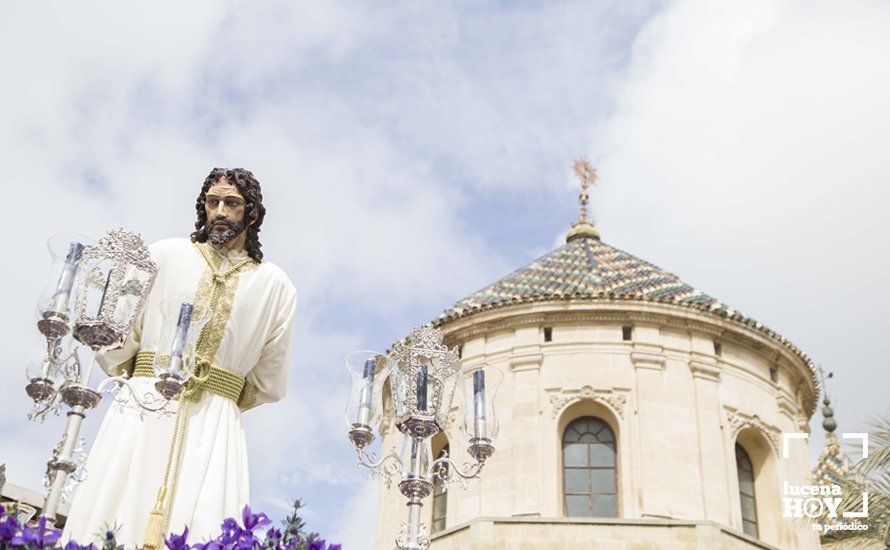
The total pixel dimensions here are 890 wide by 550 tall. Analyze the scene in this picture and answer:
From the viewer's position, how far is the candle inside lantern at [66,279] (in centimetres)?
521

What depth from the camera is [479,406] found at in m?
8.08

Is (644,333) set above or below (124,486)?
above

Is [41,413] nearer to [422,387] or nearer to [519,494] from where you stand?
[422,387]

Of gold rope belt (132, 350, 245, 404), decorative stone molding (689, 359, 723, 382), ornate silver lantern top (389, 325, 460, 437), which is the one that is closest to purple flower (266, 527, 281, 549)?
gold rope belt (132, 350, 245, 404)

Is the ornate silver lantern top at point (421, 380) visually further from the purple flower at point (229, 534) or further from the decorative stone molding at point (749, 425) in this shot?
the decorative stone molding at point (749, 425)

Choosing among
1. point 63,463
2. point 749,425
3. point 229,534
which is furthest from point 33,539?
point 749,425

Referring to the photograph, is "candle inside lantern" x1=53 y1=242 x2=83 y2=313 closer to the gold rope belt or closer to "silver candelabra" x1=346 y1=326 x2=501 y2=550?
the gold rope belt

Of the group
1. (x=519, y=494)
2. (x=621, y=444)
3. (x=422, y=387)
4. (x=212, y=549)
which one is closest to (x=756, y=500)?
(x=621, y=444)

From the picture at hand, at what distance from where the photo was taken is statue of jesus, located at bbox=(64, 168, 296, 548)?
16.3 feet

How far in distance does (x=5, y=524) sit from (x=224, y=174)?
114 inches

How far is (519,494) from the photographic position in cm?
1873

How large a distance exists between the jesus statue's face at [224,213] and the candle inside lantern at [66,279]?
0.77m

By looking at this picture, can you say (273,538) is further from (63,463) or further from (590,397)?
(590,397)

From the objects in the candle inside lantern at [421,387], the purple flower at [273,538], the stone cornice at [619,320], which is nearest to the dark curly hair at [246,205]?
the candle inside lantern at [421,387]
